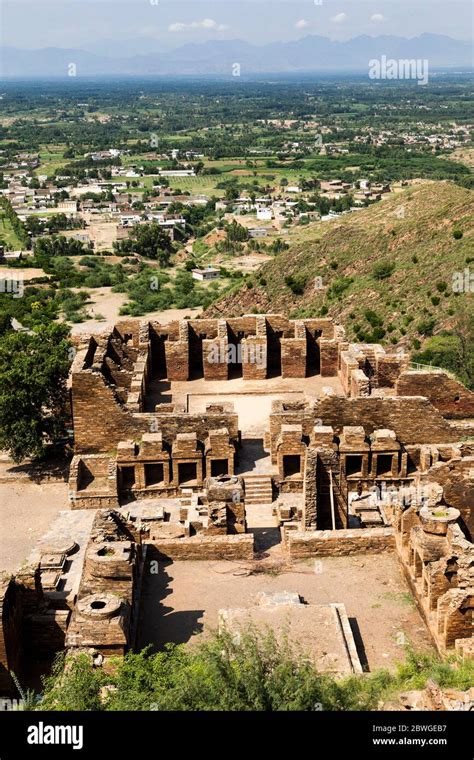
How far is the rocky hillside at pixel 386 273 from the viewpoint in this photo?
54875 mm

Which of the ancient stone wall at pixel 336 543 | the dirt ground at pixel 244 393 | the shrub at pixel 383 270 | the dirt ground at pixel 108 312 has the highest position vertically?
the shrub at pixel 383 270

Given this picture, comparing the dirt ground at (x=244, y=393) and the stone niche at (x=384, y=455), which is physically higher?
the dirt ground at (x=244, y=393)

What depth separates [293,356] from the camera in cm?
3472

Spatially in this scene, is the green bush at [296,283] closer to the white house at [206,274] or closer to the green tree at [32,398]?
the white house at [206,274]

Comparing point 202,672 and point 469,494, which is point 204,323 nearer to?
point 469,494

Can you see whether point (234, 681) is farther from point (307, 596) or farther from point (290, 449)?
point (290, 449)

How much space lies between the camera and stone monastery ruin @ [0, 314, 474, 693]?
17.3 metres

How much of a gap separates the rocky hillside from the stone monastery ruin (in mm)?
18408

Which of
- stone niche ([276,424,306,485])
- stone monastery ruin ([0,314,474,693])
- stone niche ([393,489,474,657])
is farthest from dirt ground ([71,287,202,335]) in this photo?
stone niche ([393,489,474,657])

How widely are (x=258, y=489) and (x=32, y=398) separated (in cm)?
924

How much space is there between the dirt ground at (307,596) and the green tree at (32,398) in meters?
12.0

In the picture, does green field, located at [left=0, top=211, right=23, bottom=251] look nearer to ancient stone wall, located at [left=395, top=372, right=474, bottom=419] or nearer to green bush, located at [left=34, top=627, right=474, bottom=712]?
ancient stone wall, located at [left=395, top=372, right=474, bottom=419]

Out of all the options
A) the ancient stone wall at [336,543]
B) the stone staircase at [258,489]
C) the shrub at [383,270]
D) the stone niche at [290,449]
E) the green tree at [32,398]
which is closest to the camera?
the ancient stone wall at [336,543]

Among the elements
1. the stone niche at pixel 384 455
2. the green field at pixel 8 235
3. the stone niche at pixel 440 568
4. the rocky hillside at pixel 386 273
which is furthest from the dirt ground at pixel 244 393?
the green field at pixel 8 235
